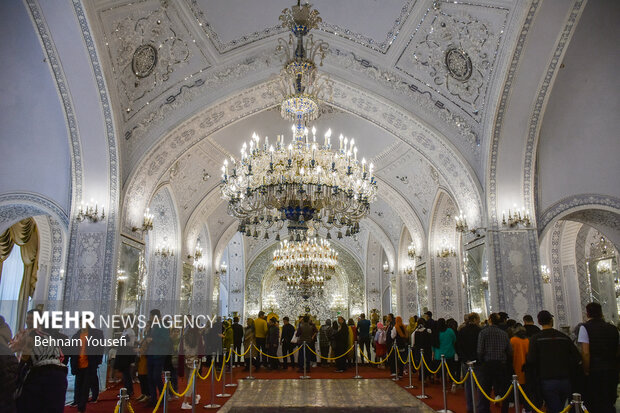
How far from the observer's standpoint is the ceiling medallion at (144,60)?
27.2ft

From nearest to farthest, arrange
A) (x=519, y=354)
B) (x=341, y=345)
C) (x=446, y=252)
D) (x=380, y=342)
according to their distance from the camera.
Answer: (x=519, y=354) < (x=341, y=345) < (x=380, y=342) < (x=446, y=252)

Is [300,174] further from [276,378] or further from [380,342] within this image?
[380,342]

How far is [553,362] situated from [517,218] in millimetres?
5163

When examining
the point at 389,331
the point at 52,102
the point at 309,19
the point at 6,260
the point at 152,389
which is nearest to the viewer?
the point at 152,389

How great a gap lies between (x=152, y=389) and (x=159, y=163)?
17.3 feet

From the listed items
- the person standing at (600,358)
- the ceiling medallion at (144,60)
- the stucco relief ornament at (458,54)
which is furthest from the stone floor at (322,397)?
the ceiling medallion at (144,60)

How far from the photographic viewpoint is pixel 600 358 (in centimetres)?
402

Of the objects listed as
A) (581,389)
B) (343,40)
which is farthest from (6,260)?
(581,389)

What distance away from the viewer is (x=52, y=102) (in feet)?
30.3

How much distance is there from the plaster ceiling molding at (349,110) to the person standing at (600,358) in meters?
5.19

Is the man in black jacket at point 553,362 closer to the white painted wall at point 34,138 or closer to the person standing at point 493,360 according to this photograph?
the person standing at point 493,360

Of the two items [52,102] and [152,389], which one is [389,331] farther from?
[52,102]

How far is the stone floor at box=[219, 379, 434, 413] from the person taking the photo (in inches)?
242

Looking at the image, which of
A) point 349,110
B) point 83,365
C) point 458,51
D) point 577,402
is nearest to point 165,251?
point 349,110
